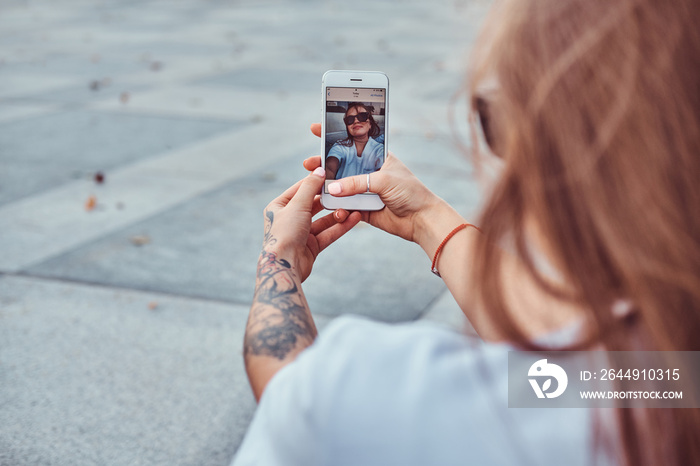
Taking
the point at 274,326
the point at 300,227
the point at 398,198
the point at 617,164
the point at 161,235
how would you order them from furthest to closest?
the point at 161,235 < the point at 398,198 < the point at 300,227 < the point at 274,326 < the point at 617,164

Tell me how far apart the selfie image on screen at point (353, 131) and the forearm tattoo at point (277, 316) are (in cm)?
68

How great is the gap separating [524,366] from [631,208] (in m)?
0.26

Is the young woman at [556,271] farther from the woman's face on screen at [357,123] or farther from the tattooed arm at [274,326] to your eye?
the woman's face on screen at [357,123]

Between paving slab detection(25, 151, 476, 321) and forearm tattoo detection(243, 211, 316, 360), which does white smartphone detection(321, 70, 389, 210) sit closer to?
forearm tattoo detection(243, 211, 316, 360)

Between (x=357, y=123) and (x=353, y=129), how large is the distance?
3 centimetres

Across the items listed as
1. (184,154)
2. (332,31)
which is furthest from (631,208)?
(332,31)

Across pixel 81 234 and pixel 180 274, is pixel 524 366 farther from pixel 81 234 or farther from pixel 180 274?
pixel 81 234

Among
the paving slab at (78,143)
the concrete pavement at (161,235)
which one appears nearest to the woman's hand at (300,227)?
the concrete pavement at (161,235)

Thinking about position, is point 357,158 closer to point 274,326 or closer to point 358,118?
point 358,118

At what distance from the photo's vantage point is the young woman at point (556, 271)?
828mm

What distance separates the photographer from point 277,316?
1.34m

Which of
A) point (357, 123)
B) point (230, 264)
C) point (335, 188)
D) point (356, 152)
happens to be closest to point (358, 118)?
point (357, 123)

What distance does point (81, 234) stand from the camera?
4410mm

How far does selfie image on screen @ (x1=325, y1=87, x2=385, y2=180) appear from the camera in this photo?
7.13 feet
